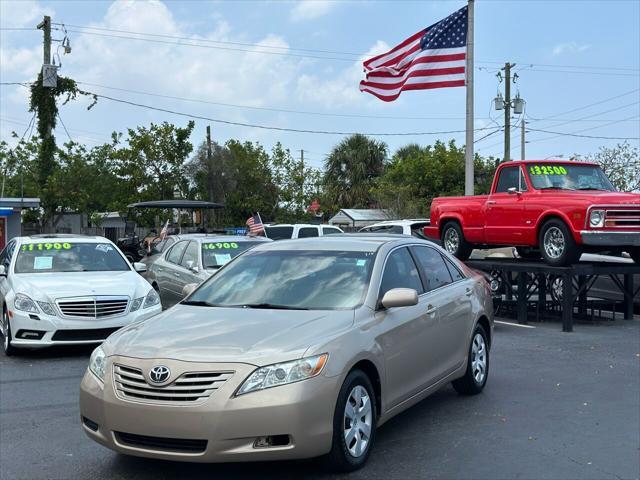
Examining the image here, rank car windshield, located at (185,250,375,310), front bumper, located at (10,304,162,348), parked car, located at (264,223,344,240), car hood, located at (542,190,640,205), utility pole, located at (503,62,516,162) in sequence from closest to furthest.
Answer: car windshield, located at (185,250,375,310) < front bumper, located at (10,304,162,348) < car hood, located at (542,190,640,205) < parked car, located at (264,223,344,240) < utility pole, located at (503,62,516,162)

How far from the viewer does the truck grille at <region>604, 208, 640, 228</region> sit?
10.5 metres

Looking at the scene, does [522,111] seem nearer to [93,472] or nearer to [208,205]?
[208,205]

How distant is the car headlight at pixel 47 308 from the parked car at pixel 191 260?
2996 millimetres

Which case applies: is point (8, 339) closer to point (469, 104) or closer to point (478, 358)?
point (478, 358)

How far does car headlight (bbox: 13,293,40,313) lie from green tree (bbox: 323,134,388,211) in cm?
3617

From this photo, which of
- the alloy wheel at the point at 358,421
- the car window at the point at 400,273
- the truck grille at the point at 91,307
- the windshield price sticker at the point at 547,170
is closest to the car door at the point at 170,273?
the truck grille at the point at 91,307

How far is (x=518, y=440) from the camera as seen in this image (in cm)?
548

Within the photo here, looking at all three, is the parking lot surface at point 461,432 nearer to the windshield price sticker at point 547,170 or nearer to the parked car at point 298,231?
the windshield price sticker at point 547,170

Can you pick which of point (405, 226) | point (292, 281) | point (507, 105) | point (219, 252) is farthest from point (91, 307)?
point (507, 105)

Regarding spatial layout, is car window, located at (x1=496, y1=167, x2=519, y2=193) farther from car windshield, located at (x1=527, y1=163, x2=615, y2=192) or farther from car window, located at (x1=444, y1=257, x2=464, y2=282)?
car window, located at (x1=444, y1=257, x2=464, y2=282)

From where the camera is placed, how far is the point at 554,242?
36.7 feet

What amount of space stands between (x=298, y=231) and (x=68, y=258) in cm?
1069

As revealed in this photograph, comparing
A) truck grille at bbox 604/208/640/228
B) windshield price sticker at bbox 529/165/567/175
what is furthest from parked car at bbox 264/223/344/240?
truck grille at bbox 604/208/640/228

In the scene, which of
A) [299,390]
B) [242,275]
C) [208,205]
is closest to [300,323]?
[299,390]
